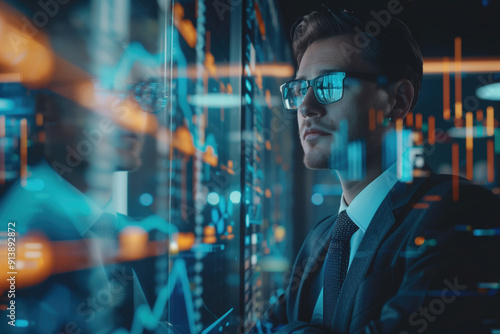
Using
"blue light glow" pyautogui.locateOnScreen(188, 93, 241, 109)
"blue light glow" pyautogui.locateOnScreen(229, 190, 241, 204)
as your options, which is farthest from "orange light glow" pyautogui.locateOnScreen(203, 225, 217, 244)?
"blue light glow" pyautogui.locateOnScreen(188, 93, 241, 109)

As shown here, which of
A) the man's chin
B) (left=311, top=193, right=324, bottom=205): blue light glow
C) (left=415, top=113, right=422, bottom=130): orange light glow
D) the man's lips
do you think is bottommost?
(left=311, top=193, right=324, bottom=205): blue light glow

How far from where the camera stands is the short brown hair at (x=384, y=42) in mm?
1472

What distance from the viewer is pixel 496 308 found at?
4.49 feet

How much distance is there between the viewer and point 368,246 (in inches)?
55.7

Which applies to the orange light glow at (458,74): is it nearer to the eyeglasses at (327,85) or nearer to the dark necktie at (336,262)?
the eyeglasses at (327,85)

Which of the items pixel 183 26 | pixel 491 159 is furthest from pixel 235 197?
pixel 491 159

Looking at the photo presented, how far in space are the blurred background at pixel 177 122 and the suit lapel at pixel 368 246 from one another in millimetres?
67

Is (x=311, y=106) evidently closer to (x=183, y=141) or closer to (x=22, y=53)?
(x=183, y=141)

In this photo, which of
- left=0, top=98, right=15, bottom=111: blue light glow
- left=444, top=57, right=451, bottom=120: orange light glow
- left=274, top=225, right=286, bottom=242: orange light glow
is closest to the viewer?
left=0, top=98, right=15, bottom=111: blue light glow

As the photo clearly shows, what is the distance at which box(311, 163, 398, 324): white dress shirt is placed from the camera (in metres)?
1.46

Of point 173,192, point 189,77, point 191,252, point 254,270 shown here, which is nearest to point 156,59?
point 189,77

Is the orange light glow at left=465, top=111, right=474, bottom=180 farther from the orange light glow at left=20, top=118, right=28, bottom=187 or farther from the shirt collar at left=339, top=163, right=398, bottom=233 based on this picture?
→ the orange light glow at left=20, top=118, right=28, bottom=187

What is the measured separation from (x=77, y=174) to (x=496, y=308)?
142 cm

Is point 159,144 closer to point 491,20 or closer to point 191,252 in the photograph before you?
point 191,252
